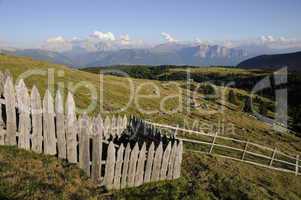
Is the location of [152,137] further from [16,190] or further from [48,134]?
[16,190]

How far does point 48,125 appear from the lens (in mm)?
9789

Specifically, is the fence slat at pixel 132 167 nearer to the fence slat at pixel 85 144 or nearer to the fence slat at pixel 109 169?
the fence slat at pixel 109 169

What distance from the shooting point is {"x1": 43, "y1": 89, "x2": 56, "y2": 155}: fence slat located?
9602 mm

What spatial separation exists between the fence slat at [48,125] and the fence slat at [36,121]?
0.49 ft

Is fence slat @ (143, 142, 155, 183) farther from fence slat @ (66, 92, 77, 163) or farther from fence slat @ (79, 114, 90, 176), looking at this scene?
fence slat @ (66, 92, 77, 163)

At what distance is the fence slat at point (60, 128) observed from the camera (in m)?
9.66

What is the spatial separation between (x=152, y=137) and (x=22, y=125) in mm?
6030

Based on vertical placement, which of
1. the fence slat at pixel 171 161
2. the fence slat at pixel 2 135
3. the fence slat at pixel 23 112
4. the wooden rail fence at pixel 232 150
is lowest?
the wooden rail fence at pixel 232 150

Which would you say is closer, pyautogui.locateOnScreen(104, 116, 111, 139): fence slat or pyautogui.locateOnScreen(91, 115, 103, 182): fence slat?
pyautogui.locateOnScreen(91, 115, 103, 182): fence slat

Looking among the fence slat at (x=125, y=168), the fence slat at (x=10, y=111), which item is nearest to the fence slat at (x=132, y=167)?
the fence slat at (x=125, y=168)

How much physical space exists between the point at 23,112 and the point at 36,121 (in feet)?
1.69

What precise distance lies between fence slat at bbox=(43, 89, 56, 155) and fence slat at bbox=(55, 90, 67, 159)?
171 mm

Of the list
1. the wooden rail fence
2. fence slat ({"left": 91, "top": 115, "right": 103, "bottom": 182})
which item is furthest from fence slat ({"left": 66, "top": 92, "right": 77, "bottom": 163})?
the wooden rail fence

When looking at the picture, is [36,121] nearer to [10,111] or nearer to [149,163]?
[10,111]
